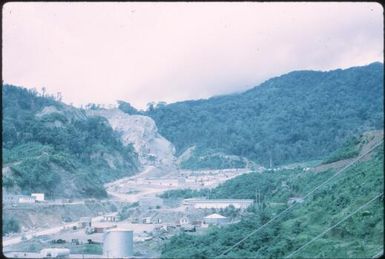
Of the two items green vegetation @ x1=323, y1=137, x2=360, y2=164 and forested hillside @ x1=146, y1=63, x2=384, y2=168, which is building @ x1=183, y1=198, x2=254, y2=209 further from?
forested hillside @ x1=146, y1=63, x2=384, y2=168

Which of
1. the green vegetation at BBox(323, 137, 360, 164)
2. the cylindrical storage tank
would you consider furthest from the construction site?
the green vegetation at BBox(323, 137, 360, 164)

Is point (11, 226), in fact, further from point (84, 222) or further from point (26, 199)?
point (26, 199)

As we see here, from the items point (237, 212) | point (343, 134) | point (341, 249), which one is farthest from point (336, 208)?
point (343, 134)

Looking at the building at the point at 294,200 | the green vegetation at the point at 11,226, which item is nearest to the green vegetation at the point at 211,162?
the building at the point at 294,200

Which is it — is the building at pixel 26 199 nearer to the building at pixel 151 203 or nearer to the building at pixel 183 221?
the building at pixel 151 203

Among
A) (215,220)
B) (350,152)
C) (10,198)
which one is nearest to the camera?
(215,220)

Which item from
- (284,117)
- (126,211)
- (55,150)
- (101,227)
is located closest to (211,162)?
(284,117)
